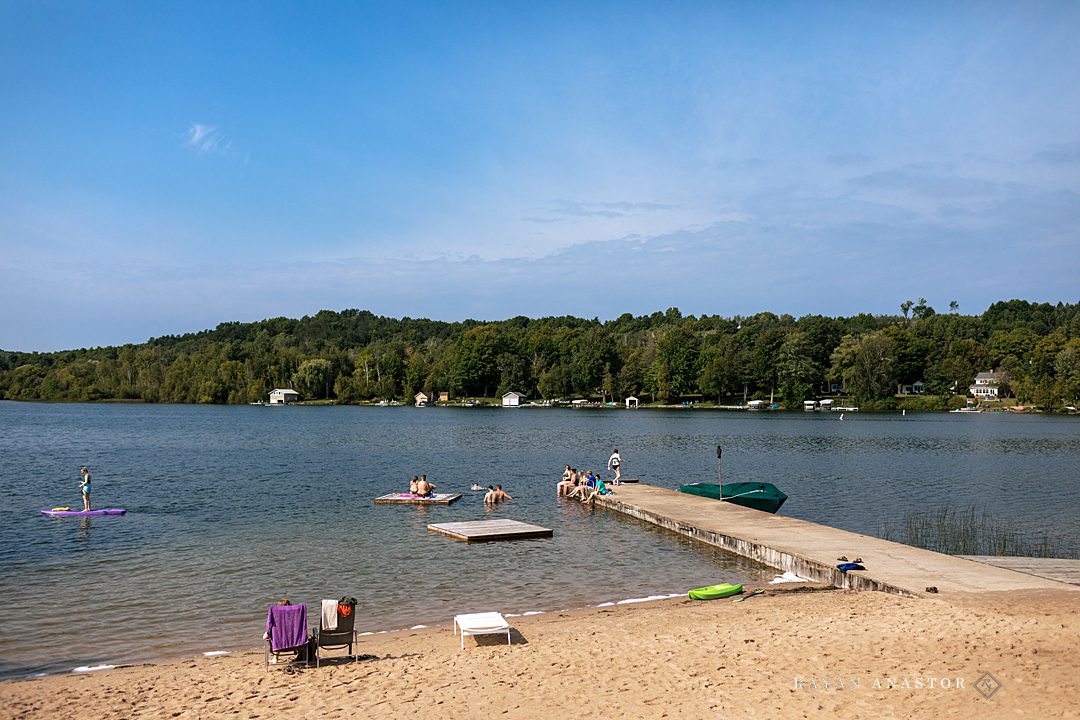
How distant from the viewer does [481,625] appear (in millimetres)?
11477

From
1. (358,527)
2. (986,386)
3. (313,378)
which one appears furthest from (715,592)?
(313,378)

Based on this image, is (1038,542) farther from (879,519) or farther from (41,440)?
(41,440)

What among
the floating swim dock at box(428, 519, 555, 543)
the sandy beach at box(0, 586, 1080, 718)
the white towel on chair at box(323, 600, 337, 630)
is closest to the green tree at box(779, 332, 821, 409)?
the floating swim dock at box(428, 519, 555, 543)

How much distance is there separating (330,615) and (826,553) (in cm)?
1045

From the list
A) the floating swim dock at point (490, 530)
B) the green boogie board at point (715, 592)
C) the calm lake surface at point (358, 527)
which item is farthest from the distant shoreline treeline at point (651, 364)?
the green boogie board at point (715, 592)

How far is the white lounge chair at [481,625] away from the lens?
11352 mm

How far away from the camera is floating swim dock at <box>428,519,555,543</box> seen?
21016mm

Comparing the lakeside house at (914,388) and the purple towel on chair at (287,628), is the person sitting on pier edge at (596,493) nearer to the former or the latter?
the purple towel on chair at (287,628)

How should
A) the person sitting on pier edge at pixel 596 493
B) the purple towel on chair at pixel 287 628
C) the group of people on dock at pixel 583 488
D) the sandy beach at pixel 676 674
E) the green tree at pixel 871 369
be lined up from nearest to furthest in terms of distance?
the sandy beach at pixel 676 674
the purple towel on chair at pixel 287 628
the person sitting on pier edge at pixel 596 493
the group of people on dock at pixel 583 488
the green tree at pixel 871 369

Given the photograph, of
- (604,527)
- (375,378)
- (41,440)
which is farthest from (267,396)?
(604,527)

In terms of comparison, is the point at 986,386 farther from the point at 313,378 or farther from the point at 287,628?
the point at 287,628

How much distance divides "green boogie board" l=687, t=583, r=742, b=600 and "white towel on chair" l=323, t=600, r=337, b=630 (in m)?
6.75

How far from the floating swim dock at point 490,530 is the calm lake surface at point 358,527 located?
0.44 metres

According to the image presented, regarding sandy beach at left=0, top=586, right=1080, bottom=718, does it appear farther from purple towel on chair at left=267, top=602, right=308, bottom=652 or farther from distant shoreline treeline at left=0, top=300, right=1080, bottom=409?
distant shoreline treeline at left=0, top=300, right=1080, bottom=409
